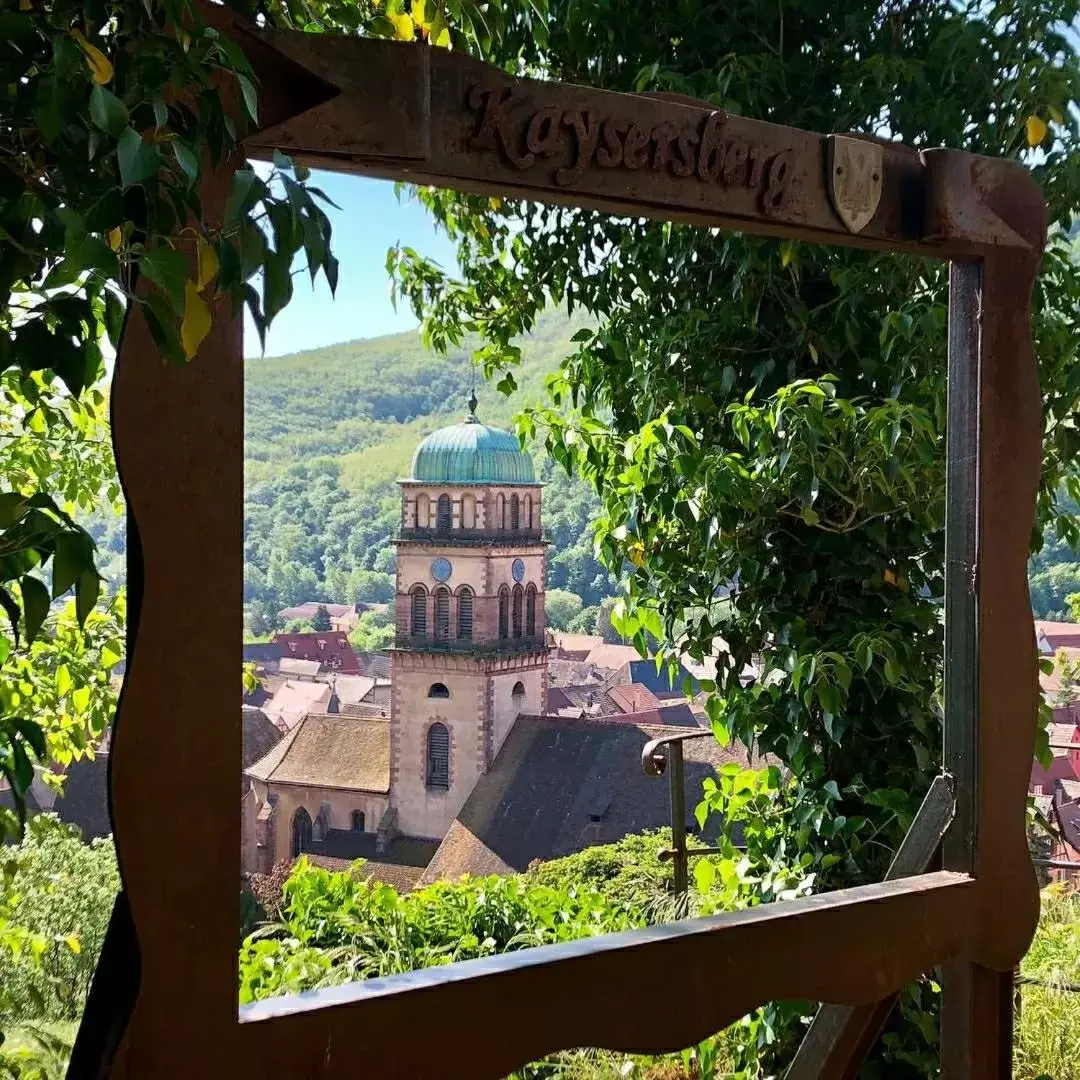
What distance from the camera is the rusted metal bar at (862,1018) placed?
1555 millimetres

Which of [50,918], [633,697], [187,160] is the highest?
[187,160]

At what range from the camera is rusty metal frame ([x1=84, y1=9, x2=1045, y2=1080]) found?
3.32 ft

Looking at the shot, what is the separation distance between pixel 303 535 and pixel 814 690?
11021 mm

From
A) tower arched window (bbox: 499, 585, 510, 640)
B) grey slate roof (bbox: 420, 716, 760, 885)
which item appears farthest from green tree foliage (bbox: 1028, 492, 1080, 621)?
tower arched window (bbox: 499, 585, 510, 640)

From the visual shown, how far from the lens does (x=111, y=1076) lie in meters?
0.98

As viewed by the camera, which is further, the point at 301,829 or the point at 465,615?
the point at 465,615

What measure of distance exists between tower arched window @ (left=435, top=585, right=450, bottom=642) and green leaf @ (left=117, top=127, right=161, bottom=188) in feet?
77.0

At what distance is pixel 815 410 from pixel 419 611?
75.9 feet

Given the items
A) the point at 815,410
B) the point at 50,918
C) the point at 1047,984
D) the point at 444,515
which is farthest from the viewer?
the point at 444,515

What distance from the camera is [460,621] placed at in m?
24.8

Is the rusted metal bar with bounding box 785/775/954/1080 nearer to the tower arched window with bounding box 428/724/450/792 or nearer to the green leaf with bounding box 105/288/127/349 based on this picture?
the green leaf with bounding box 105/288/127/349

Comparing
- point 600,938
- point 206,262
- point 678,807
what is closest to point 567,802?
point 678,807

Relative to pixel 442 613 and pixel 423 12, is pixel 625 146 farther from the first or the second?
pixel 442 613

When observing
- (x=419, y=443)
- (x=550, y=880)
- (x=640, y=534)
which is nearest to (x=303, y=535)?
(x=550, y=880)
